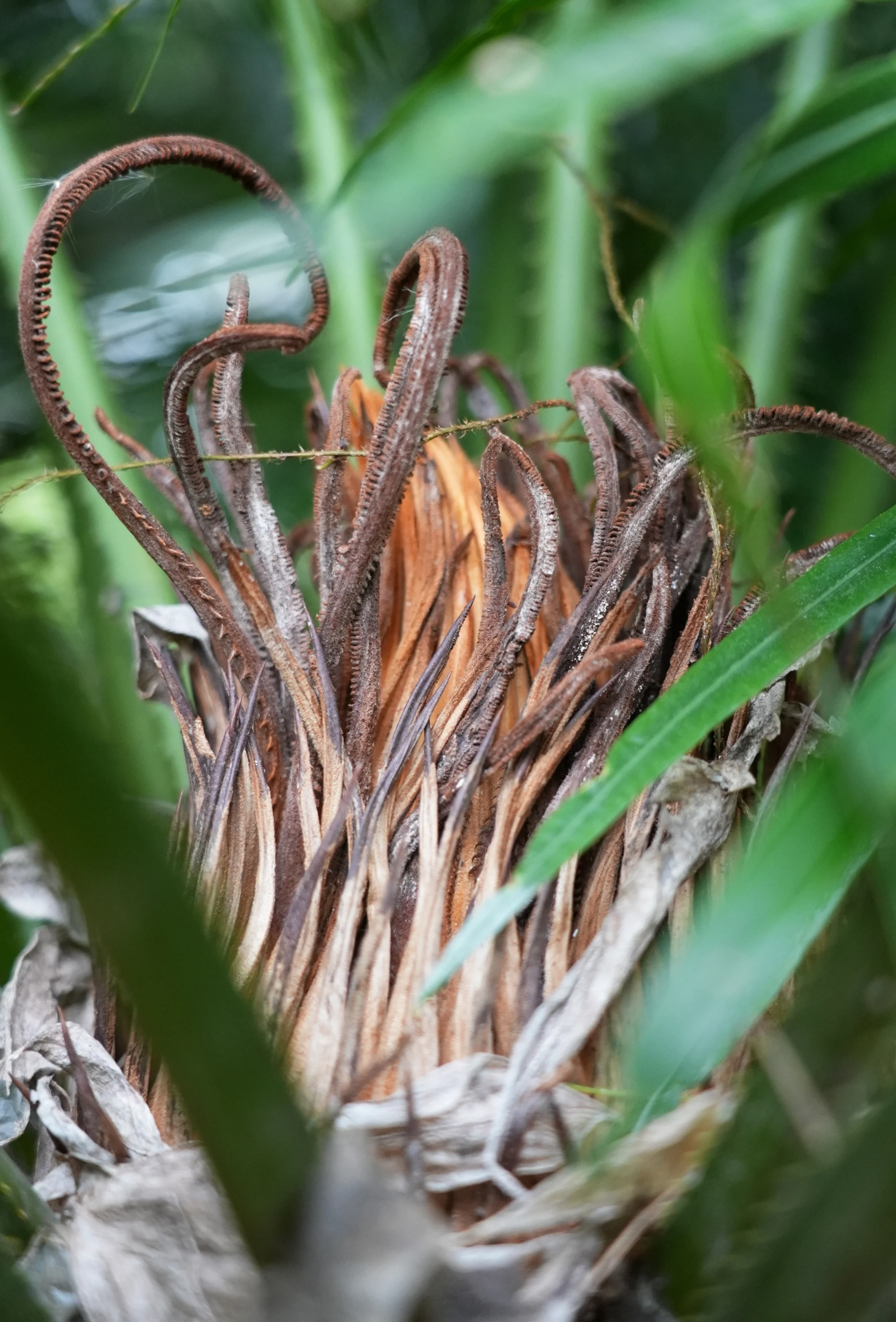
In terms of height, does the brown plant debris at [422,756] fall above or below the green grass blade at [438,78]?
below

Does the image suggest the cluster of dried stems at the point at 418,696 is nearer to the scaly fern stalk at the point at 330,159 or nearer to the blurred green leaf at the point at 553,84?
the blurred green leaf at the point at 553,84

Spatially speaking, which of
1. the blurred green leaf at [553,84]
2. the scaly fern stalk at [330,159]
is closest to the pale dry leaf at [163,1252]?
the blurred green leaf at [553,84]

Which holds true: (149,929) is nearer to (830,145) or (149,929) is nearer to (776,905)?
(776,905)

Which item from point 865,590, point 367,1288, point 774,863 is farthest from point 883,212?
point 367,1288

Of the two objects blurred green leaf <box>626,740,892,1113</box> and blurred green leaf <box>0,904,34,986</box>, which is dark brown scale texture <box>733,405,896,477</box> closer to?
blurred green leaf <box>626,740,892,1113</box>

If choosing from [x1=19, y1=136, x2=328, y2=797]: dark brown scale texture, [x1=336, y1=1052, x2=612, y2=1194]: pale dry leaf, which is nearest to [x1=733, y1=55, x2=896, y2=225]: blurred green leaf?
[x1=19, y1=136, x2=328, y2=797]: dark brown scale texture

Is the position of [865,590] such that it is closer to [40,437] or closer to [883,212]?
[883,212]
